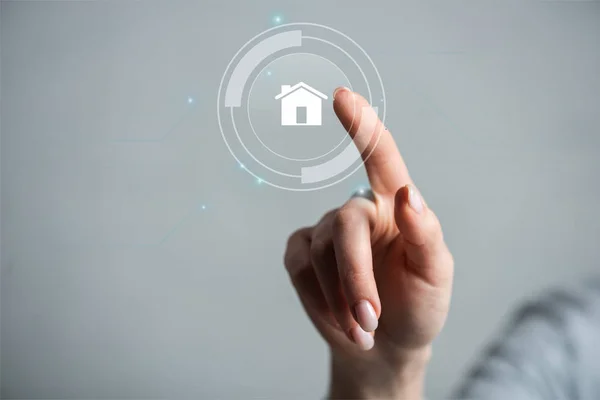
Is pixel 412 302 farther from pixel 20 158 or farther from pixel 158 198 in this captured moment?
pixel 20 158

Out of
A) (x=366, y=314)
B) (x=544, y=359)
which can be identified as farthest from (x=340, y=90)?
(x=544, y=359)

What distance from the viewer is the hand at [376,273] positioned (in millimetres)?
377

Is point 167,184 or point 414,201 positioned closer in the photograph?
point 414,201

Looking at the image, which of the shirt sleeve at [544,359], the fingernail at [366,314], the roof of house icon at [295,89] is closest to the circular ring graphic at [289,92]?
the roof of house icon at [295,89]

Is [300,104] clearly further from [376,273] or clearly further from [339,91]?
[376,273]

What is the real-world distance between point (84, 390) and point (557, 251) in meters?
0.69

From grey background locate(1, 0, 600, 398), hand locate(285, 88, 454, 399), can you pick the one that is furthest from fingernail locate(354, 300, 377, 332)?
grey background locate(1, 0, 600, 398)

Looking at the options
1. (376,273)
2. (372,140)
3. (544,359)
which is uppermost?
(372,140)

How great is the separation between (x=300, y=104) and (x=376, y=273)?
6.4 inches

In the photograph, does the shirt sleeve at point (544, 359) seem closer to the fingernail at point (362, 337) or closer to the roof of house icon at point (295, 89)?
the fingernail at point (362, 337)

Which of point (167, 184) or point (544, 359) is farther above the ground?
point (167, 184)

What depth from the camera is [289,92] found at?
1.29 ft

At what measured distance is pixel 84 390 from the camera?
564mm

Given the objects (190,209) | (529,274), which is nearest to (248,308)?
(190,209)
